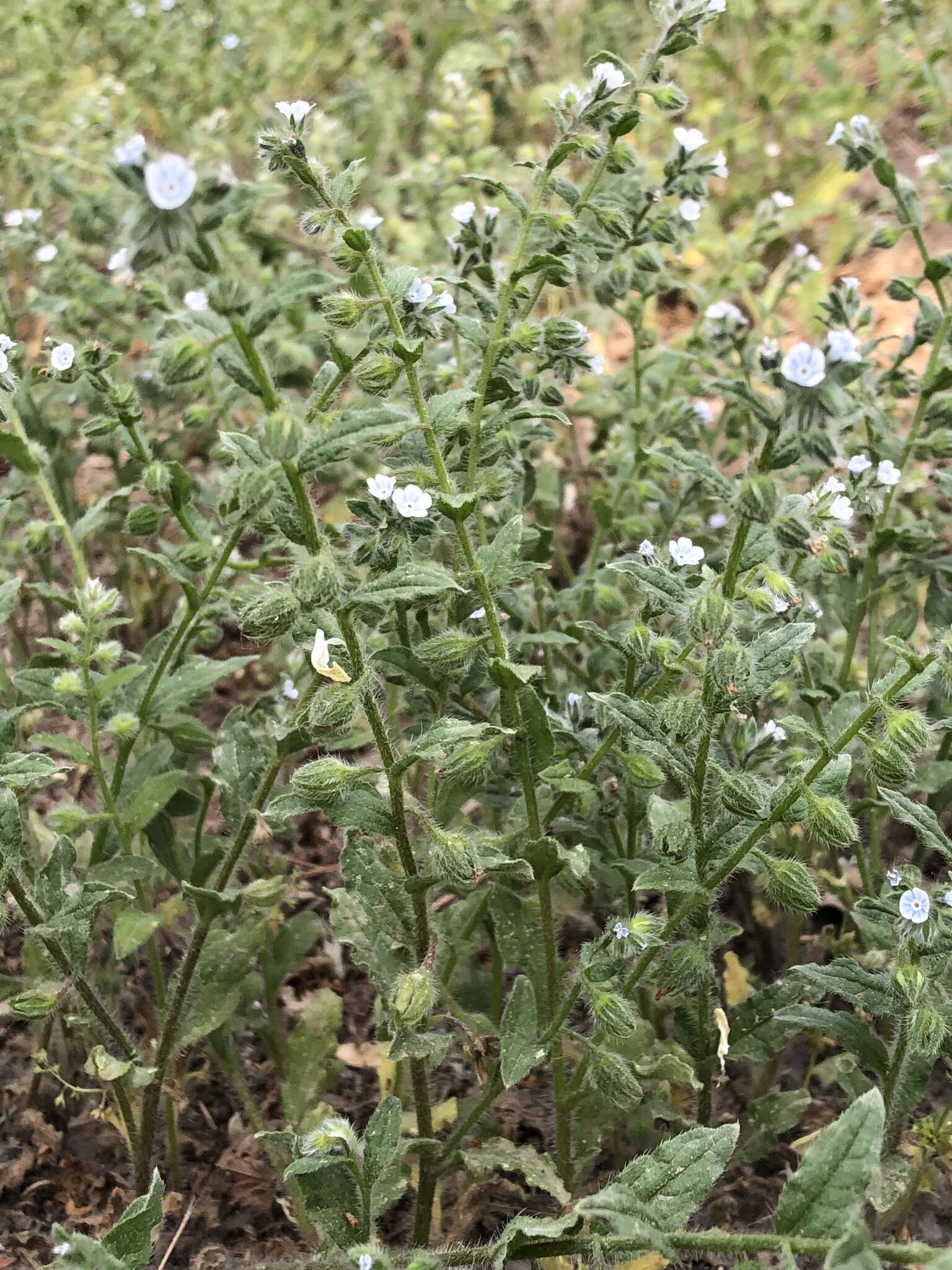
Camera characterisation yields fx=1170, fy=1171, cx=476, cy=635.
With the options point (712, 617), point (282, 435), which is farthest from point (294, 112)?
point (712, 617)

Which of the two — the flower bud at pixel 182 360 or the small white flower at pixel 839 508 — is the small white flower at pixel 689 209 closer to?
the small white flower at pixel 839 508

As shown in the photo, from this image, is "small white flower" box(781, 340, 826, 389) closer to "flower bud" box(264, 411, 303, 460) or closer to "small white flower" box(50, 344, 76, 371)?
"flower bud" box(264, 411, 303, 460)

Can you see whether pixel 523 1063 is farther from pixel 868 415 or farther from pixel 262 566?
pixel 868 415

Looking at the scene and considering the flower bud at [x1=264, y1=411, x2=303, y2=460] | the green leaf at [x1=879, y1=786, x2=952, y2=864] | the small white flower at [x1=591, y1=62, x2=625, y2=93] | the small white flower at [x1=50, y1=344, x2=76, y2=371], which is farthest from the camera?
the small white flower at [x1=50, y1=344, x2=76, y2=371]

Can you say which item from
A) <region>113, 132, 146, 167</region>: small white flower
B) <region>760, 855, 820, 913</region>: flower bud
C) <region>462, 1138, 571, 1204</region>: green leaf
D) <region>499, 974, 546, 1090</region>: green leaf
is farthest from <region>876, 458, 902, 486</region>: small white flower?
<region>113, 132, 146, 167</region>: small white flower

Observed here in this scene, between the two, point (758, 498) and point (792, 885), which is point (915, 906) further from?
point (758, 498)

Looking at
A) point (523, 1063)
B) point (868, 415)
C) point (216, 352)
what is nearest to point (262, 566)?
point (216, 352)
